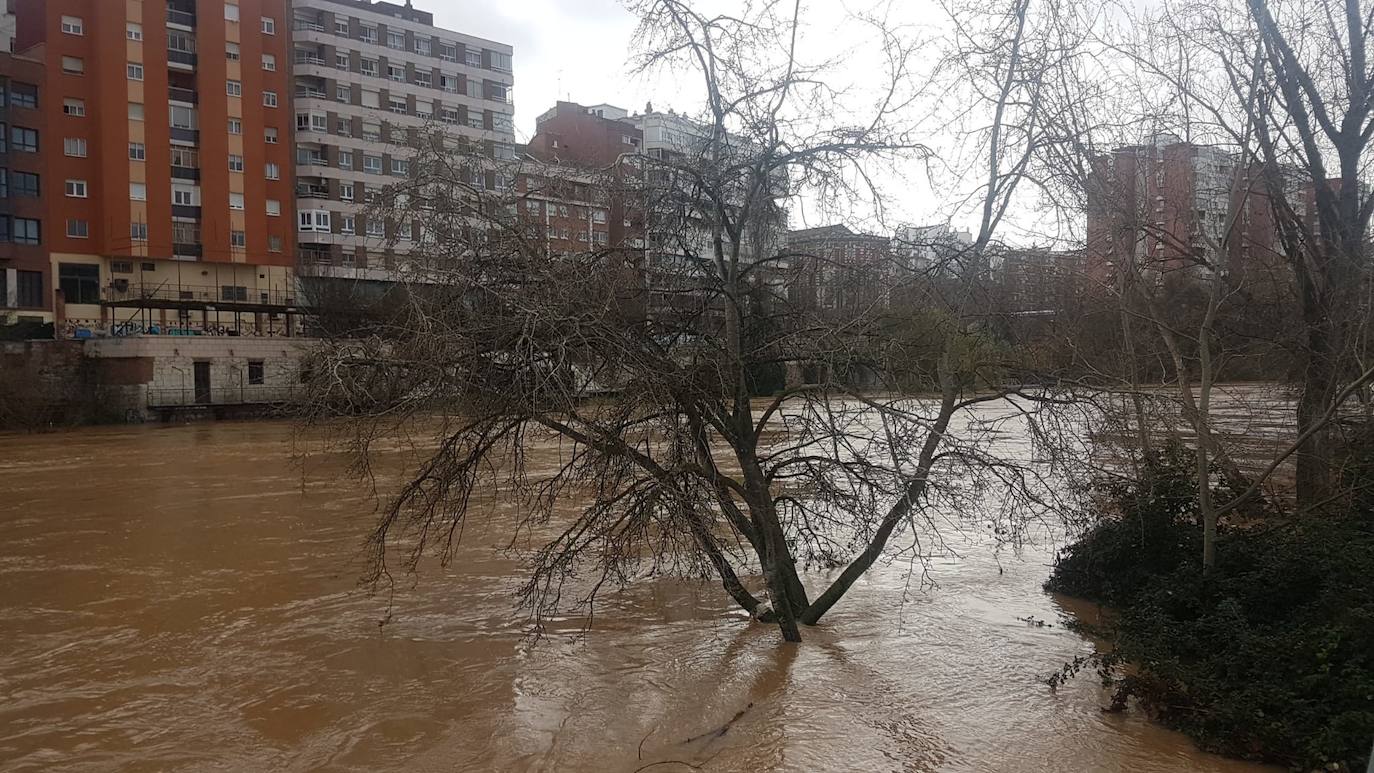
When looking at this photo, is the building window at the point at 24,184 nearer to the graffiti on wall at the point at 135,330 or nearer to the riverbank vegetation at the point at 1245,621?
the graffiti on wall at the point at 135,330

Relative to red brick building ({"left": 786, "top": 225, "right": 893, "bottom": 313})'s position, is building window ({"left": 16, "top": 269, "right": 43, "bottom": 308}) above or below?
above

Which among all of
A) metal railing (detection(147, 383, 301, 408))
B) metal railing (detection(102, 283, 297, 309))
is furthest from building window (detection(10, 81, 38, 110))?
metal railing (detection(147, 383, 301, 408))

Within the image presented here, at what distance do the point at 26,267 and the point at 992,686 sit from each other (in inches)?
1932

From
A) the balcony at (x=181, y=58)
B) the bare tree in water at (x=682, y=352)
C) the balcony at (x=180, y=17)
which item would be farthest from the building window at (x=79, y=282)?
the bare tree in water at (x=682, y=352)

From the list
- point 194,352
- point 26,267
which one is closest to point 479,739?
point 194,352

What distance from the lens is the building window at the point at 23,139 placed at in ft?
145

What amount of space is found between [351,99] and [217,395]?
19.4 meters

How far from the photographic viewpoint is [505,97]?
61719mm

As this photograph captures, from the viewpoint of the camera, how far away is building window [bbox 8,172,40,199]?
144 ft

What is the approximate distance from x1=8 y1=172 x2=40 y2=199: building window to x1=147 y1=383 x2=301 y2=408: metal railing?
11.3 m

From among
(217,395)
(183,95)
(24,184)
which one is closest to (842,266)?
(217,395)

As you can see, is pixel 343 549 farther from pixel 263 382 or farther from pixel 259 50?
pixel 259 50

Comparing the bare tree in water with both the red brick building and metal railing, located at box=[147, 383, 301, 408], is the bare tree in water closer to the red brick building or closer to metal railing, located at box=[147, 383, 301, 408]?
the red brick building

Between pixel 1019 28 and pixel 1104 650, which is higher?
pixel 1019 28
